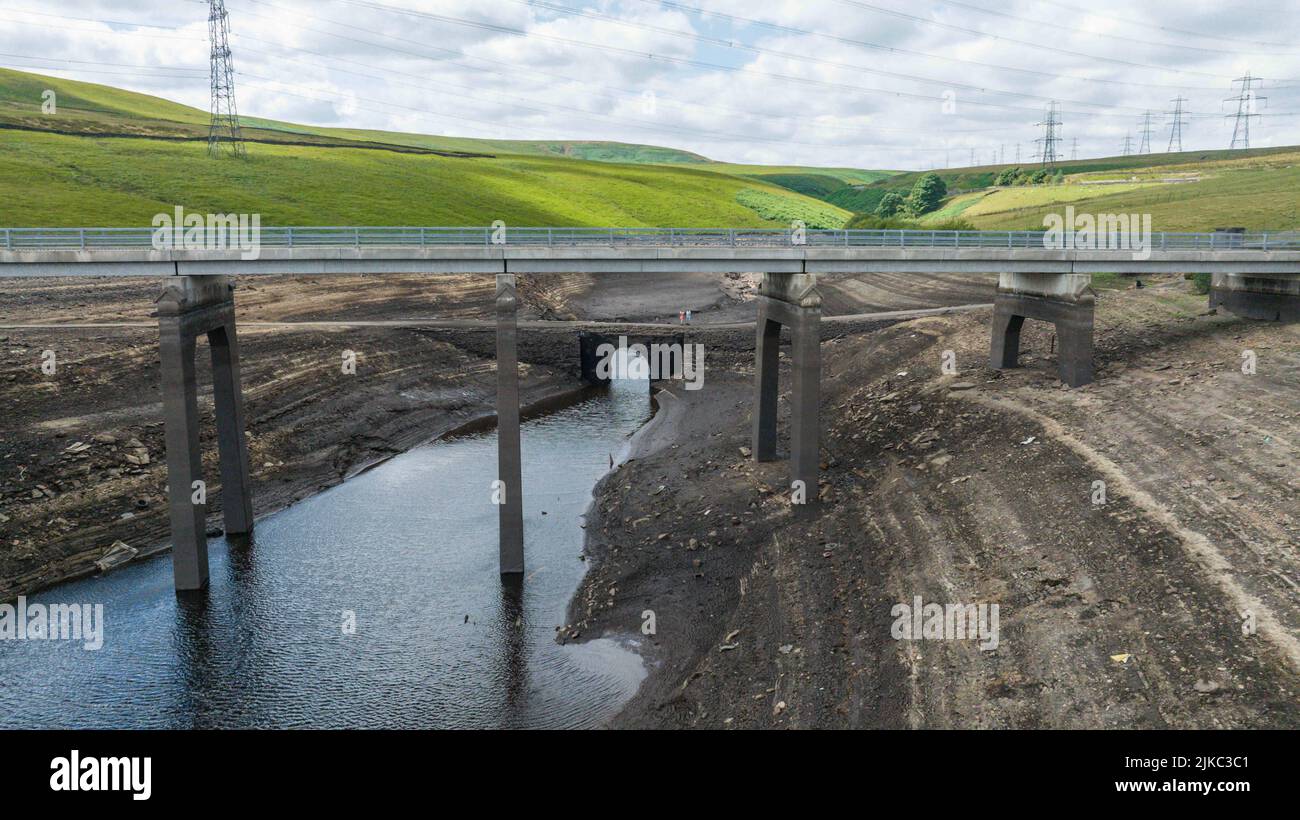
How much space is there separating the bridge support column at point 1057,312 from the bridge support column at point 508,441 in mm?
27333

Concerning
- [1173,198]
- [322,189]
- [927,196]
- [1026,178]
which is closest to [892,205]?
[927,196]

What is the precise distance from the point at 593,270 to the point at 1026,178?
130m

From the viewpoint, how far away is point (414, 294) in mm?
81125

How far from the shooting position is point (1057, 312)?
47.5 meters

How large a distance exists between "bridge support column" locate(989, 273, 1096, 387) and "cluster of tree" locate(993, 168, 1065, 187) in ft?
337

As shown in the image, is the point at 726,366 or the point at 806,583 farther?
the point at 726,366

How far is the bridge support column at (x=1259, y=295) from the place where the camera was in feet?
165

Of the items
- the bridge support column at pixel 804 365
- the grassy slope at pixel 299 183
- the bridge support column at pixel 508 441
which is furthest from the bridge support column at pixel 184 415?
the grassy slope at pixel 299 183

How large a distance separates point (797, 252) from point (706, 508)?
12.1 metres

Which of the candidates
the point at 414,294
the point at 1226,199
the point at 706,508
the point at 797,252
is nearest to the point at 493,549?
the point at 706,508

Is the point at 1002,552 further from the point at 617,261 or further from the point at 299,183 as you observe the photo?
the point at 299,183

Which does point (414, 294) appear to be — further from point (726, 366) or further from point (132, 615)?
point (132, 615)

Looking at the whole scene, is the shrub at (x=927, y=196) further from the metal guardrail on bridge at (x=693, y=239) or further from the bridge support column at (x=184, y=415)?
the bridge support column at (x=184, y=415)

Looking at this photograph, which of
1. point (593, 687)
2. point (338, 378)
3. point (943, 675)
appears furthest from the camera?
point (338, 378)
